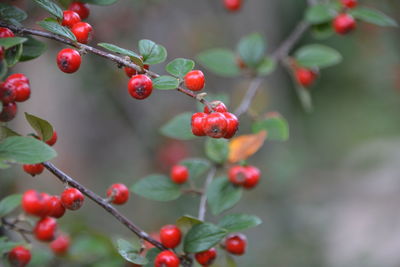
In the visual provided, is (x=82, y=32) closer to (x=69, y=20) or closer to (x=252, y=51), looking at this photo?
(x=69, y=20)

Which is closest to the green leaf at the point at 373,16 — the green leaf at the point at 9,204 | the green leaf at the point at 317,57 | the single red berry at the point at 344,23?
the single red berry at the point at 344,23

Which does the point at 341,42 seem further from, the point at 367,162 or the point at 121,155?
the point at 121,155

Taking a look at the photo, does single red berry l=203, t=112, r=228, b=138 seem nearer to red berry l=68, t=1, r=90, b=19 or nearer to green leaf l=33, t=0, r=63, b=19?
green leaf l=33, t=0, r=63, b=19

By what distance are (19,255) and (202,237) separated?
55 centimetres

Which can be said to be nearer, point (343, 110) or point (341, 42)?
point (341, 42)

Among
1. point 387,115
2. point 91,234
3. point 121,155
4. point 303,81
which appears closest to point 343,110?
point 387,115

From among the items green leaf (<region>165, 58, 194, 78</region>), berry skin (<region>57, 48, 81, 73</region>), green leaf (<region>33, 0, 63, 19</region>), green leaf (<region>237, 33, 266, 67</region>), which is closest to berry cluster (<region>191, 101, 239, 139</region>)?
green leaf (<region>165, 58, 194, 78</region>)

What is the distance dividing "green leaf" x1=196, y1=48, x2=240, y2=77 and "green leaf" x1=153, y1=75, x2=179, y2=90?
107 centimetres

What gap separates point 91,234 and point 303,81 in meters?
1.23

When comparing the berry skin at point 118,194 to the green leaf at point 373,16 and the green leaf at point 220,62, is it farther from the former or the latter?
the green leaf at point 373,16

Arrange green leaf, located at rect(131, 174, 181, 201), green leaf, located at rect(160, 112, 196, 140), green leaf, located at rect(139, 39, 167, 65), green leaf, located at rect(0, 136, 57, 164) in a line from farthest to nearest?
green leaf, located at rect(160, 112, 196, 140) < green leaf, located at rect(131, 174, 181, 201) < green leaf, located at rect(139, 39, 167, 65) < green leaf, located at rect(0, 136, 57, 164)

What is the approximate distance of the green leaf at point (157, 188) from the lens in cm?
147

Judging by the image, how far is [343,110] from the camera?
23.9 feet

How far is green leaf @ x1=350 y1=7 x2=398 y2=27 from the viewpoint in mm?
1704
